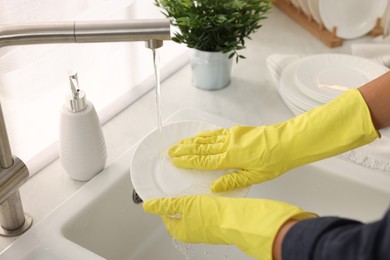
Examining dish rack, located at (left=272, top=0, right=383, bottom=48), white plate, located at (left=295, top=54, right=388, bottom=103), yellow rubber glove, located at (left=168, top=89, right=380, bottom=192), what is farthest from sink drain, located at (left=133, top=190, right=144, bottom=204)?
dish rack, located at (left=272, top=0, right=383, bottom=48)

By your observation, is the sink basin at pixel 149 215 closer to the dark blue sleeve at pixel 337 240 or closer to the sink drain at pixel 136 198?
the sink drain at pixel 136 198

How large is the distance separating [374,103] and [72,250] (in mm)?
558

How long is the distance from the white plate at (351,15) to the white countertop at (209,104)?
0.03m

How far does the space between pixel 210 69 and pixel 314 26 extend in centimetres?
38

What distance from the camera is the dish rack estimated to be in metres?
1.53

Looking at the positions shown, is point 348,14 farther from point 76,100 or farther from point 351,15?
point 76,100

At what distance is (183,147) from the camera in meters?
1.09

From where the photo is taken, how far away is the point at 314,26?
1576 mm

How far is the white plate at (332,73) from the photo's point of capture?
1312 mm

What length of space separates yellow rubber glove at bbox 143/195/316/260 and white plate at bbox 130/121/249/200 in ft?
0.21

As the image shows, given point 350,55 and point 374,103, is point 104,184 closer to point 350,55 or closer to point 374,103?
point 374,103

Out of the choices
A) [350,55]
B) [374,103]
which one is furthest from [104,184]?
[350,55]

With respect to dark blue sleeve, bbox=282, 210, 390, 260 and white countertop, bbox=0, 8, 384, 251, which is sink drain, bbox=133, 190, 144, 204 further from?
dark blue sleeve, bbox=282, 210, 390, 260

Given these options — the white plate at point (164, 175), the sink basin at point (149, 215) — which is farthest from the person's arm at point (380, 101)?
the white plate at point (164, 175)
